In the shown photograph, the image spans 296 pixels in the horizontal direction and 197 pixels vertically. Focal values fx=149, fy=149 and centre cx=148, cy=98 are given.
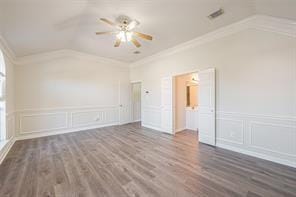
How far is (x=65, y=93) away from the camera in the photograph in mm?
5648

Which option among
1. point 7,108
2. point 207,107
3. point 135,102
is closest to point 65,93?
point 7,108

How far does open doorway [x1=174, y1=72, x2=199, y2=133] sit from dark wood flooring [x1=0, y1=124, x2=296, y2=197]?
5.52ft

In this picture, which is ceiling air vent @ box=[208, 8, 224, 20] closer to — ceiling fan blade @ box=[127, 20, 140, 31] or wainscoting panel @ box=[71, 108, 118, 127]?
ceiling fan blade @ box=[127, 20, 140, 31]

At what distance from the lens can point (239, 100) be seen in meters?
3.55

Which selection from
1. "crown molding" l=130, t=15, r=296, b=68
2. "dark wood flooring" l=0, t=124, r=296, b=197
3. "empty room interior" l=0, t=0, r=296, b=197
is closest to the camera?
"dark wood flooring" l=0, t=124, r=296, b=197

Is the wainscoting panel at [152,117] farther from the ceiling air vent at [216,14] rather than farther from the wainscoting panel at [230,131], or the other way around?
the ceiling air vent at [216,14]

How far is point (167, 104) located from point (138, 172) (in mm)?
3151

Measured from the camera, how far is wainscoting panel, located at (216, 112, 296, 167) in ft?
9.50

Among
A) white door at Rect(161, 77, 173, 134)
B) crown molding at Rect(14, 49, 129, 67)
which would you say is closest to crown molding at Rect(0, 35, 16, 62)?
crown molding at Rect(14, 49, 129, 67)

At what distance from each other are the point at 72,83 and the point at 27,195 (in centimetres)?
433

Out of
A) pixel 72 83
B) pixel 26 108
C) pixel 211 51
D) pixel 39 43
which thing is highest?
pixel 39 43

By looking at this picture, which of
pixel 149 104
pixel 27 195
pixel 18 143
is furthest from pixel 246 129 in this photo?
pixel 18 143

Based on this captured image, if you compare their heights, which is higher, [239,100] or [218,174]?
[239,100]

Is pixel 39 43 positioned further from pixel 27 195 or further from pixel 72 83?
pixel 27 195
